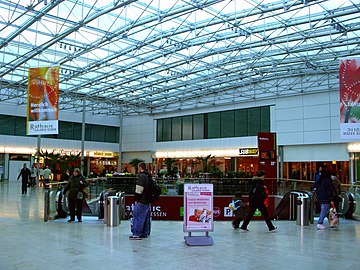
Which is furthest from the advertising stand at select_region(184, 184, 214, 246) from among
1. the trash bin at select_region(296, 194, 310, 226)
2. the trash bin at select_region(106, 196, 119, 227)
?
the trash bin at select_region(296, 194, 310, 226)

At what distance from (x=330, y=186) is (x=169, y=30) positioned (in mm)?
15738

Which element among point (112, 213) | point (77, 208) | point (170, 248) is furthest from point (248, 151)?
point (170, 248)

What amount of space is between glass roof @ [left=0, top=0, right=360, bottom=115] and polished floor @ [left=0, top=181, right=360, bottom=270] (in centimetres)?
1186

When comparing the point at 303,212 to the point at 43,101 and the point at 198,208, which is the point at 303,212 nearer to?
the point at 198,208

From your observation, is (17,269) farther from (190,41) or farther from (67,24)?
(190,41)

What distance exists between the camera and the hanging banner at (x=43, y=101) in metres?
12.6

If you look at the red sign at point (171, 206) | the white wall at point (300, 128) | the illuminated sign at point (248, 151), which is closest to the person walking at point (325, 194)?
the red sign at point (171, 206)

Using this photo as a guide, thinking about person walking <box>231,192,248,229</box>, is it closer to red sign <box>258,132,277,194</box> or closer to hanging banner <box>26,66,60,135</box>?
hanging banner <box>26,66,60,135</box>

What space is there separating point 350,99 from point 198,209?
5081mm

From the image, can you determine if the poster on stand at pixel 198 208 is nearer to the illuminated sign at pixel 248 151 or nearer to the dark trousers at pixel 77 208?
the dark trousers at pixel 77 208

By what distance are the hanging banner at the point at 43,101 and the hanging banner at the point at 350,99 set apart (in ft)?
27.3

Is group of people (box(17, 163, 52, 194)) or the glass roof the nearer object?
the glass roof

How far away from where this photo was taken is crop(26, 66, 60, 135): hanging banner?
41.3 ft

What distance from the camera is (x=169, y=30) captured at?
23.3 m
